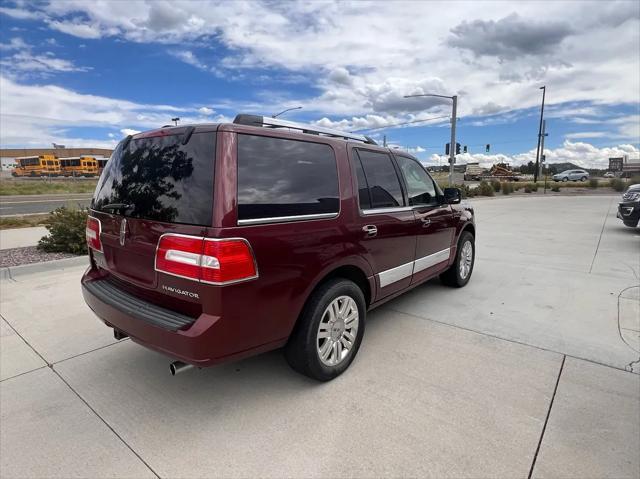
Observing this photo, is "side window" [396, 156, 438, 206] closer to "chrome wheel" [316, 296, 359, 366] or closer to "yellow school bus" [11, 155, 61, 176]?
"chrome wheel" [316, 296, 359, 366]

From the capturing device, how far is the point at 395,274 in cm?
369

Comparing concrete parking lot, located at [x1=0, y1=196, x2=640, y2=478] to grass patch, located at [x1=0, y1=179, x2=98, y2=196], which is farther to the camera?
grass patch, located at [x1=0, y1=179, x2=98, y2=196]

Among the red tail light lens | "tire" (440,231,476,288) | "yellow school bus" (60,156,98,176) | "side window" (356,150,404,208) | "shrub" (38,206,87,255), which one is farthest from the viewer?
"yellow school bus" (60,156,98,176)

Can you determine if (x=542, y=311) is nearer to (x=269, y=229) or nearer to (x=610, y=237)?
(x=269, y=229)

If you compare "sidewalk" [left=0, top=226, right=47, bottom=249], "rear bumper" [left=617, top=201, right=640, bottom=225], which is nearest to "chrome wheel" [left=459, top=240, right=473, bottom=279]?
"rear bumper" [left=617, top=201, right=640, bottom=225]

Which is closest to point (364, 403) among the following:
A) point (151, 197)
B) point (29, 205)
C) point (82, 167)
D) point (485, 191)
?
point (151, 197)

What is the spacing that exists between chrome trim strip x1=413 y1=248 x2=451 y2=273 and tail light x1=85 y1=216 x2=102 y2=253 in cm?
285

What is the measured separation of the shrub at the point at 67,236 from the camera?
685 cm

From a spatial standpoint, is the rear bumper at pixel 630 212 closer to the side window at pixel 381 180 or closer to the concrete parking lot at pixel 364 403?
the concrete parking lot at pixel 364 403

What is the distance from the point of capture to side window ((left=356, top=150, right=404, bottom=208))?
11.3ft

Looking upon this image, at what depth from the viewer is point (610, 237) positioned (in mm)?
9312

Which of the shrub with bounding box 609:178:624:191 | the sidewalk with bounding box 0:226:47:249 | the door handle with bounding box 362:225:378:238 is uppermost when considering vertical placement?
the shrub with bounding box 609:178:624:191

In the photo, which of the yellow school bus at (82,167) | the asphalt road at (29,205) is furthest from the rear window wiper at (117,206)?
the yellow school bus at (82,167)

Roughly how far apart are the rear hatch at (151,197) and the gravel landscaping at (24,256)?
4.33m
